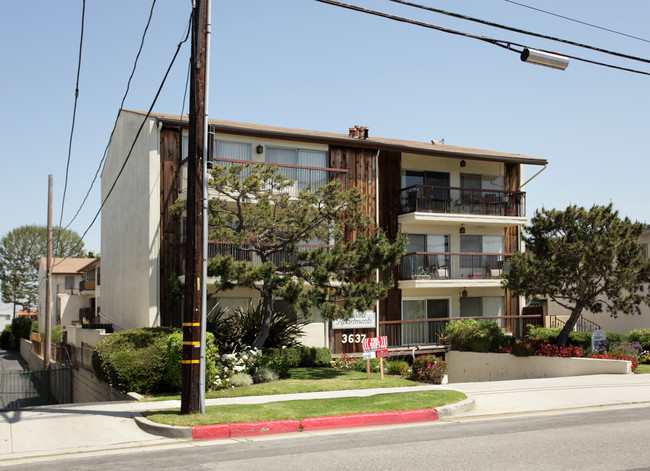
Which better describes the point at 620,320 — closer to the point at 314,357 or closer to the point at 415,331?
the point at 415,331

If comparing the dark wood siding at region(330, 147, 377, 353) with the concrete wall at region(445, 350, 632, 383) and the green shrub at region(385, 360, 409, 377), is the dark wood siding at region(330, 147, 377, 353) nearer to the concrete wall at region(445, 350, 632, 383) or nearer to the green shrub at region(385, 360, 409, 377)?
the concrete wall at region(445, 350, 632, 383)

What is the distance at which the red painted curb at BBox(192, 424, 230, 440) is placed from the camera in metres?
10.4

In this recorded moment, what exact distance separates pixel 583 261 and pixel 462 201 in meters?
7.73

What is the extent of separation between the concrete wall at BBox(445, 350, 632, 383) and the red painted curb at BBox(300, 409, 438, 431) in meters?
9.52

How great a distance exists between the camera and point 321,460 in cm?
840

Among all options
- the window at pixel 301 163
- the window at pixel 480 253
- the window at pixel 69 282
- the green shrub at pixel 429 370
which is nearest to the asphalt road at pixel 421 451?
the green shrub at pixel 429 370

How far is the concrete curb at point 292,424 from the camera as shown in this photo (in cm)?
1045

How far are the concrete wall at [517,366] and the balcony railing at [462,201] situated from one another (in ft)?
20.4

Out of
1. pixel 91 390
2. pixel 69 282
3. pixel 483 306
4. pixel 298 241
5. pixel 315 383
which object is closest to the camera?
pixel 315 383

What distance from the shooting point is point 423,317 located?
27.5 m

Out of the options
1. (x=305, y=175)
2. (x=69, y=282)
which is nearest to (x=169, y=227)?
(x=305, y=175)

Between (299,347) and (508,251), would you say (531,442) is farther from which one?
(508,251)

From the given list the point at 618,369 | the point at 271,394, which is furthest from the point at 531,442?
the point at 618,369

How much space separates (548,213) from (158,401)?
14.7 meters
